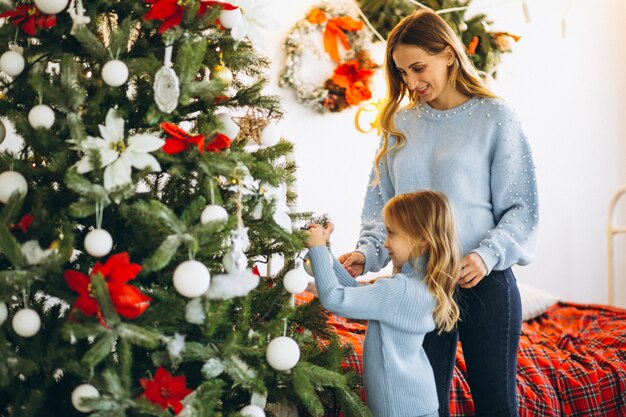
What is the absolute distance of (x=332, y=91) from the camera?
3455mm

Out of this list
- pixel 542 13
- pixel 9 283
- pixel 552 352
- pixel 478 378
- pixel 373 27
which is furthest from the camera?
pixel 542 13

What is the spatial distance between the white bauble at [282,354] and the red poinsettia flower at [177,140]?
38cm

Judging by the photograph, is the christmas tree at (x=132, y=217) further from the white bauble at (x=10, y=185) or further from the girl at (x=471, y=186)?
the girl at (x=471, y=186)

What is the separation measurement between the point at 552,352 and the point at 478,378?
3.92 feet

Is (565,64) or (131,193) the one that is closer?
(131,193)

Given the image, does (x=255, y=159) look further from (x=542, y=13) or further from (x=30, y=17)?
(x=542, y=13)

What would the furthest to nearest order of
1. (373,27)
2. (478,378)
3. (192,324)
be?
(373,27)
(478,378)
(192,324)

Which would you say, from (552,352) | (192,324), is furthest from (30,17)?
(552,352)

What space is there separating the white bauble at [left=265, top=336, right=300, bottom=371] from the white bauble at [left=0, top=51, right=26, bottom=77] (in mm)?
678

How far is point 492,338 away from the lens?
157 centimetres

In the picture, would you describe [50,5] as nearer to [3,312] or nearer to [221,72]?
[221,72]

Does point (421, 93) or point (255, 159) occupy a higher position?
point (255, 159)

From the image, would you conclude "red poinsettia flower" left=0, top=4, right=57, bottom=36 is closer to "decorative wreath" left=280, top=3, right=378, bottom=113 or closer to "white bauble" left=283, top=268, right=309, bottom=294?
"white bauble" left=283, top=268, right=309, bottom=294

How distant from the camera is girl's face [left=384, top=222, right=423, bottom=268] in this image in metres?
1.61
